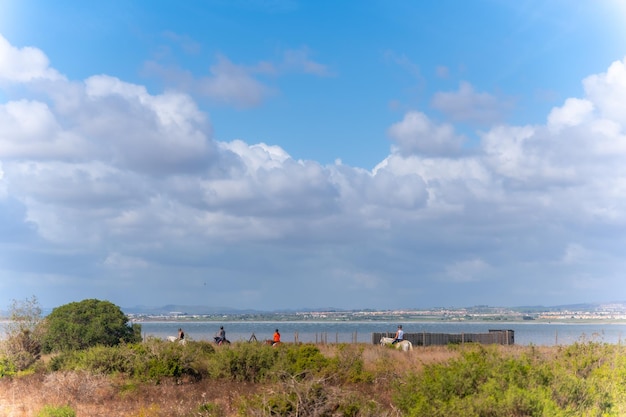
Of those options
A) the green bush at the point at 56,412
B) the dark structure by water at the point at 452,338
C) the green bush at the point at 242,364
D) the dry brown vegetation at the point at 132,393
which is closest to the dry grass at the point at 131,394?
the dry brown vegetation at the point at 132,393

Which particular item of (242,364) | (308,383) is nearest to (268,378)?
(242,364)

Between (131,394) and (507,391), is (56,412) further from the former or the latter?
(507,391)

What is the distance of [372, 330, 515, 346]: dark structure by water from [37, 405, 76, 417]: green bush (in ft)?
116

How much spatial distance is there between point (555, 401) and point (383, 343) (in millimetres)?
32814

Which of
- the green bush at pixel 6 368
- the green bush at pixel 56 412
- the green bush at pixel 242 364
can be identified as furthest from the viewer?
the green bush at pixel 6 368

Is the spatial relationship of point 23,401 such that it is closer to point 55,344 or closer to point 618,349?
point 55,344

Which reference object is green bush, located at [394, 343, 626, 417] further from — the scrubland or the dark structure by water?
the dark structure by water

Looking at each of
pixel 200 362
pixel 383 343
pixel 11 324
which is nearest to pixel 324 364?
pixel 200 362

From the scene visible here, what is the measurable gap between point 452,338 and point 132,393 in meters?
36.3

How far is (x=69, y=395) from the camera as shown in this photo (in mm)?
23297

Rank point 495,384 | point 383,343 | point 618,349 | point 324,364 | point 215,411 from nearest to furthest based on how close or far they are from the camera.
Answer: point 495,384 → point 215,411 → point 618,349 → point 324,364 → point 383,343

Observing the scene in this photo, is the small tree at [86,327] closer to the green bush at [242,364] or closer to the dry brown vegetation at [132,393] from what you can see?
the dry brown vegetation at [132,393]

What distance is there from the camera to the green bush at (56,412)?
758 inches

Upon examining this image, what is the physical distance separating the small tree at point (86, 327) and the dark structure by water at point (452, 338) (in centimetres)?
2056
